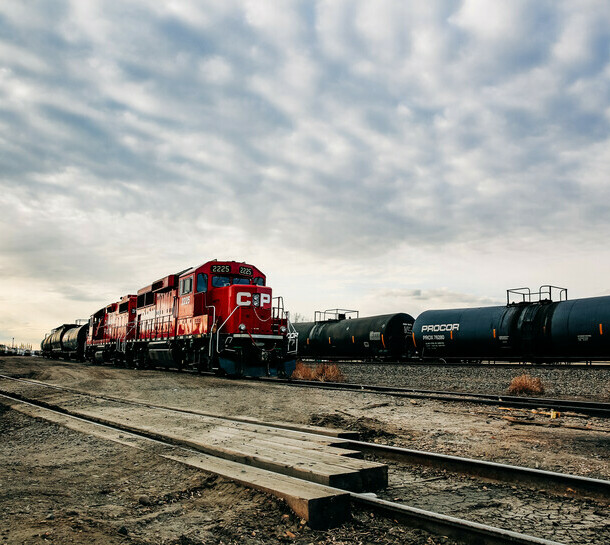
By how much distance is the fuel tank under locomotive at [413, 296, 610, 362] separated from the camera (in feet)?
57.8

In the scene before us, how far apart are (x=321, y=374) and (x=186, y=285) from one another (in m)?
5.83

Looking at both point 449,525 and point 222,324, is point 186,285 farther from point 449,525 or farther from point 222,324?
point 449,525

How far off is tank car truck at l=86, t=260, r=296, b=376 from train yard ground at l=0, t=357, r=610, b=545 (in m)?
6.33

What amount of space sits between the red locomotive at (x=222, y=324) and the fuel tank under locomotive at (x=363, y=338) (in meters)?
8.27

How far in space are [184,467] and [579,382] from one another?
1250cm

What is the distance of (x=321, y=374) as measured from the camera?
1806 centimetres

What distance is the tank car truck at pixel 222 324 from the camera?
1669 centimetres

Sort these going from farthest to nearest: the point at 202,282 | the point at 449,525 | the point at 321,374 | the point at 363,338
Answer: the point at 363,338 < the point at 321,374 < the point at 202,282 < the point at 449,525

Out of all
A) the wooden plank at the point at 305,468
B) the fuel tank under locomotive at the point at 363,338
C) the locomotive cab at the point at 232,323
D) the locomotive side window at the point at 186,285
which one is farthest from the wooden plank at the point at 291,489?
the fuel tank under locomotive at the point at 363,338

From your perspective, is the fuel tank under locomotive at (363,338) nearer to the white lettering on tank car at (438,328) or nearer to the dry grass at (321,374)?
the white lettering on tank car at (438,328)

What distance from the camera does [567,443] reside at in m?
6.63

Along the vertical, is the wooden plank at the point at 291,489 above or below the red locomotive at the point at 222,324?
below

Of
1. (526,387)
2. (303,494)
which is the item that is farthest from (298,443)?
(526,387)

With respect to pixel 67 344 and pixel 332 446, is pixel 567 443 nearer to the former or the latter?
pixel 332 446
